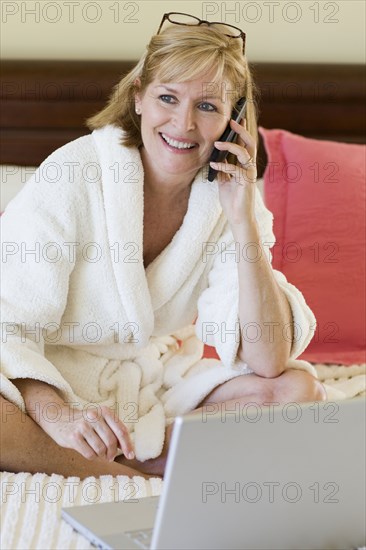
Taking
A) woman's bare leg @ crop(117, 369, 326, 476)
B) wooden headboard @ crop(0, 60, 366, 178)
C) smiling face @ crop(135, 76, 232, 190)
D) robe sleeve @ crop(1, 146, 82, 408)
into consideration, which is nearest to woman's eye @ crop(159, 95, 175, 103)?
smiling face @ crop(135, 76, 232, 190)

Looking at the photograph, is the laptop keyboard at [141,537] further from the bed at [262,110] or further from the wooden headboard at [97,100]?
the wooden headboard at [97,100]

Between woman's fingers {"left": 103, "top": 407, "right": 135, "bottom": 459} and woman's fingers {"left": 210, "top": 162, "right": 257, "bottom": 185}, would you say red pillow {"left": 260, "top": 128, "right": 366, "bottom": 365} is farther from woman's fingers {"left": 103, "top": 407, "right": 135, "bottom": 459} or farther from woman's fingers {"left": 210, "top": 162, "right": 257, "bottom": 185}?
woman's fingers {"left": 103, "top": 407, "right": 135, "bottom": 459}

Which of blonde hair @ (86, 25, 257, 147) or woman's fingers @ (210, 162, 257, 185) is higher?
blonde hair @ (86, 25, 257, 147)

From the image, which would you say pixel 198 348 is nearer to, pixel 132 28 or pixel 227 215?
pixel 227 215

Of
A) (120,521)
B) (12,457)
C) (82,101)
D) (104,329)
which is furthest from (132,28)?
(120,521)

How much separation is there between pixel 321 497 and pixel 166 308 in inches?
36.7

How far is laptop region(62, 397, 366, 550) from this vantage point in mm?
1073

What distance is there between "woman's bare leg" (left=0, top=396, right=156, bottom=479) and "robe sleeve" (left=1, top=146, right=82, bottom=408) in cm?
10

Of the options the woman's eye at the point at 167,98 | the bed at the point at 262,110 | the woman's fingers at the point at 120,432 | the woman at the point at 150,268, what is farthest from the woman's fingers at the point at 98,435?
the bed at the point at 262,110

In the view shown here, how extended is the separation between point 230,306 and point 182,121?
0.37 metres

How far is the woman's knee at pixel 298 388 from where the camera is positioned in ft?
6.22

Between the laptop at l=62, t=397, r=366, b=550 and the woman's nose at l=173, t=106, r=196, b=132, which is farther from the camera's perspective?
the woman's nose at l=173, t=106, r=196, b=132

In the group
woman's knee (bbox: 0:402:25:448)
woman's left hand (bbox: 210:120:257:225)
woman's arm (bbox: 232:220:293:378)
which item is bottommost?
woman's knee (bbox: 0:402:25:448)

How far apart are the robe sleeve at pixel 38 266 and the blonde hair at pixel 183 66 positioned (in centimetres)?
18
